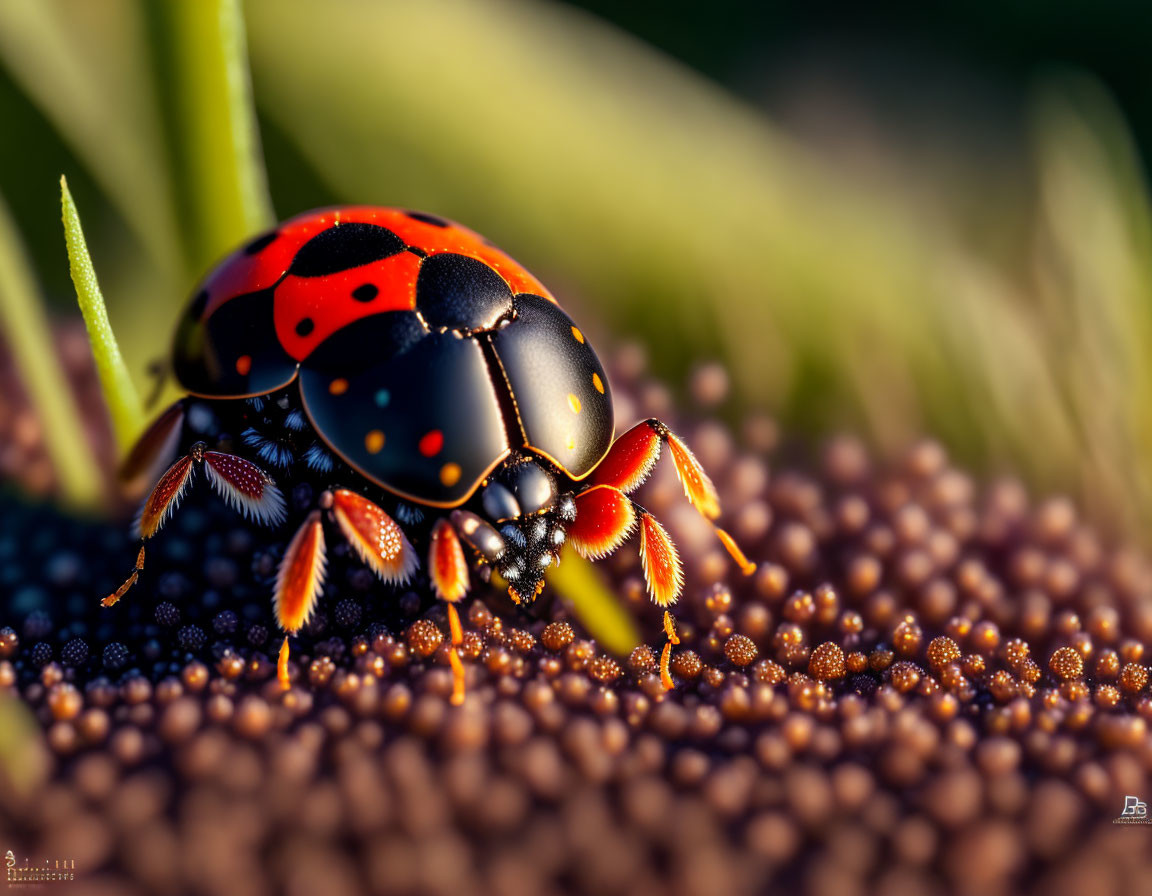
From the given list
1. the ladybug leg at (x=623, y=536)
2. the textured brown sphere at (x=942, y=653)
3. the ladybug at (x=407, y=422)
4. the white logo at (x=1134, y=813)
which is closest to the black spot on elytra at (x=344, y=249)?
the ladybug at (x=407, y=422)

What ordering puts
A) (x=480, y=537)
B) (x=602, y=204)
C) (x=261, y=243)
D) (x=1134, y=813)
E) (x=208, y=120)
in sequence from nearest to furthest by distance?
(x=1134, y=813)
(x=480, y=537)
(x=261, y=243)
(x=208, y=120)
(x=602, y=204)

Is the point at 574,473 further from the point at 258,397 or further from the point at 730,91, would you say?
the point at 730,91

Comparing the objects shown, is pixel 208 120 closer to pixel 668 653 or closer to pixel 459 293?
pixel 459 293

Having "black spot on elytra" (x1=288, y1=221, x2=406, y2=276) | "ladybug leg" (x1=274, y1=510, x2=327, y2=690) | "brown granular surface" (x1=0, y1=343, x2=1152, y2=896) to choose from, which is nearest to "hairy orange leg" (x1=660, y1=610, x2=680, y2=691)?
"brown granular surface" (x1=0, y1=343, x2=1152, y2=896)

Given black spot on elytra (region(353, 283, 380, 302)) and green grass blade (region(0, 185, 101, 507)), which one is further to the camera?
green grass blade (region(0, 185, 101, 507))

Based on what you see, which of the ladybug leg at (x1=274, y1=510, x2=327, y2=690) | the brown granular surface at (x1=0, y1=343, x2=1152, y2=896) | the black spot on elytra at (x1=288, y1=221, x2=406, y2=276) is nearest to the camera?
the brown granular surface at (x1=0, y1=343, x2=1152, y2=896)

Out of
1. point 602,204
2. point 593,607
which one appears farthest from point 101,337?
point 602,204

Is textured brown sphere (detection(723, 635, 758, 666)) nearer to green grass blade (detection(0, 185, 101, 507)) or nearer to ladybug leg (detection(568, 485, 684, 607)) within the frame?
ladybug leg (detection(568, 485, 684, 607))

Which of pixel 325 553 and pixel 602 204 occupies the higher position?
pixel 602 204
